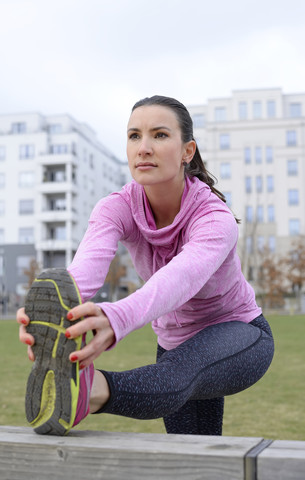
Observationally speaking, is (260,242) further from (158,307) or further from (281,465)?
(281,465)

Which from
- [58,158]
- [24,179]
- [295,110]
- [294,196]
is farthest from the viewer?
[295,110]

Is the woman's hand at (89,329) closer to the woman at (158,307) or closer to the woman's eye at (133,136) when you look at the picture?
the woman at (158,307)

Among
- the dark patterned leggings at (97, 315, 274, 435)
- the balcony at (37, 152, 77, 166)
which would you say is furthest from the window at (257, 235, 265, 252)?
the dark patterned leggings at (97, 315, 274, 435)

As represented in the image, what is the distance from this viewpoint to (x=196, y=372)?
74.7 inches

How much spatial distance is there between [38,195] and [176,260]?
4611 centimetres

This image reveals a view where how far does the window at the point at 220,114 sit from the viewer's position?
47719 millimetres

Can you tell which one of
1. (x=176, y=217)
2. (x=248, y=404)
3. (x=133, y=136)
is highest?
(x=133, y=136)

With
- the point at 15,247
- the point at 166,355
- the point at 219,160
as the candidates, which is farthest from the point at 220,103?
the point at 166,355

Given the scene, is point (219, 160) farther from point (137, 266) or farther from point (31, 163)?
point (137, 266)

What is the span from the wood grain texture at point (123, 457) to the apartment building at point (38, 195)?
43848 millimetres

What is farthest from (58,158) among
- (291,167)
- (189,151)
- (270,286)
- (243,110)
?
(189,151)

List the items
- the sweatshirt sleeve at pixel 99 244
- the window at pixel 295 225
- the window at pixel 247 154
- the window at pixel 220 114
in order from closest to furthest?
the sweatshirt sleeve at pixel 99 244 → the window at pixel 295 225 → the window at pixel 247 154 → the window at pixel 220 114

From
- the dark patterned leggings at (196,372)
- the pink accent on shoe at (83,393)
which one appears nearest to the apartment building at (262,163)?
the dark patterned leggings at (196,372)

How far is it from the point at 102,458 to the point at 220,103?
48224 mm
